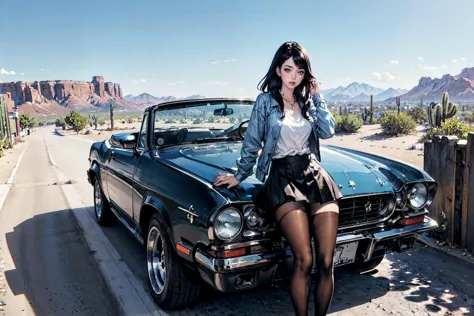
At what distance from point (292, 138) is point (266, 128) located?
0.65ft

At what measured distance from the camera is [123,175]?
14.3 feet

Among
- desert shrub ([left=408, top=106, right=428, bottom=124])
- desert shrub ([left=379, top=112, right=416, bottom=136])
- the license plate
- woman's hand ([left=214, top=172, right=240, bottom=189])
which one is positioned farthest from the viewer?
desert shrub ([left=408, top=106, right=428, bottom=124])

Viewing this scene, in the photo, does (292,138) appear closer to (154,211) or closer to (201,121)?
(154,211)

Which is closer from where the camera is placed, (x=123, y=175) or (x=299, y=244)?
(x=299, y=244)

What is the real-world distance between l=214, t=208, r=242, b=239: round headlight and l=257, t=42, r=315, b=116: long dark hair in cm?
75

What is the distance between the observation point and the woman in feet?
8.18

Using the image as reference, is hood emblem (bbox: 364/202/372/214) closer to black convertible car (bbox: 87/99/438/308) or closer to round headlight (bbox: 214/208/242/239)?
black convertible car (bbox: 87/99/438/308)

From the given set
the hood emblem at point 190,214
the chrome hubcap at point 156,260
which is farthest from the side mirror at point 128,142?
the hood emblem at point 190,214

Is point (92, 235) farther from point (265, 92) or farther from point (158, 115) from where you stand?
point (265, 92)

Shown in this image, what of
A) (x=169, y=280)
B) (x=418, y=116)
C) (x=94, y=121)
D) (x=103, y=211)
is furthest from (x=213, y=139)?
(x=94, y=121)

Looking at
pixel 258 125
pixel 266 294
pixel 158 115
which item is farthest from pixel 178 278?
pixel 158 115

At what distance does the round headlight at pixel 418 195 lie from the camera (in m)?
3.36

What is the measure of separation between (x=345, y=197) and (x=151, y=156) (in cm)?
184

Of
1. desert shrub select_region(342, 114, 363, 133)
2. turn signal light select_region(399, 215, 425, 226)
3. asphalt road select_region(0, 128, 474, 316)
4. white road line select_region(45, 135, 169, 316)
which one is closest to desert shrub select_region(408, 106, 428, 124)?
desert shrub select_region(342, 114, 363, 133)
